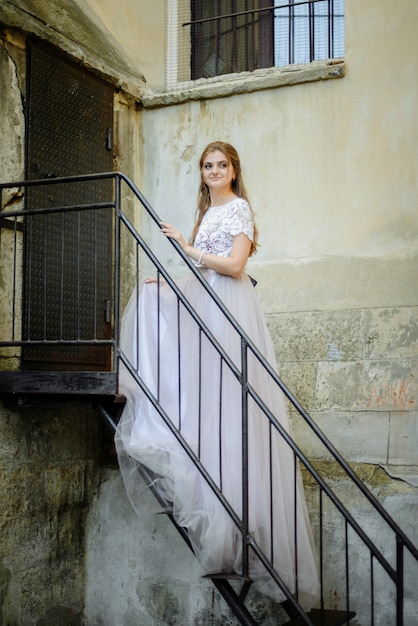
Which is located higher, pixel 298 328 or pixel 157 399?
pixel 298 328

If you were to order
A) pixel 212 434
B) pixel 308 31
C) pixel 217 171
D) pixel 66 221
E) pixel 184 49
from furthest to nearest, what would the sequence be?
pixel 184 49, pixel 308 31, pixel 66 221, pixel 217 171, pixel 212 434

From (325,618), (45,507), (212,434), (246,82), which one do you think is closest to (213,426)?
(212,434)

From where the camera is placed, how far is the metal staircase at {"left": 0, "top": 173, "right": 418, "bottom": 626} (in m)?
4.80

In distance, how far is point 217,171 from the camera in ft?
17.0

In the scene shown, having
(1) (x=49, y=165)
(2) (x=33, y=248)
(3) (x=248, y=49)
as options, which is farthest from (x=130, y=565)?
(3) (x=248, y=49)

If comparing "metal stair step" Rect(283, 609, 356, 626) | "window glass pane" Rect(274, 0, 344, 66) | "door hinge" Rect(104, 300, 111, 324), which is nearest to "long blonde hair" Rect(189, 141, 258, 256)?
"door hinge" Rect(104, 300, 111, 324)

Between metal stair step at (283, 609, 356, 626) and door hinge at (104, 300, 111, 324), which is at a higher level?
door hinge at (104, 300, 111, 324)

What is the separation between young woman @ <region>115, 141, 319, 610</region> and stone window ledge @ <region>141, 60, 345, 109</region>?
159 centimetres

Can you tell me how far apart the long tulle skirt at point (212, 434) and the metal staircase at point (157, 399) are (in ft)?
0.26

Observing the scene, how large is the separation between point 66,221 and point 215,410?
76.6 inches

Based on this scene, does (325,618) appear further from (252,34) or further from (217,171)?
(252,34)

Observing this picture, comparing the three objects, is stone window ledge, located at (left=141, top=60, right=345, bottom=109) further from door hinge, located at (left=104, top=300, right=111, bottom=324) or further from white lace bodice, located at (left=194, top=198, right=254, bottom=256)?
white lace bodice, located at (left=194, top=198, right=254, bottom=256)

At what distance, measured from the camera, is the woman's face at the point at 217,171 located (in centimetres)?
518

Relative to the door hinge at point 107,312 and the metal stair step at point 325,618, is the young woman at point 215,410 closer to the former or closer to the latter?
the metal stair step at point 325,618
